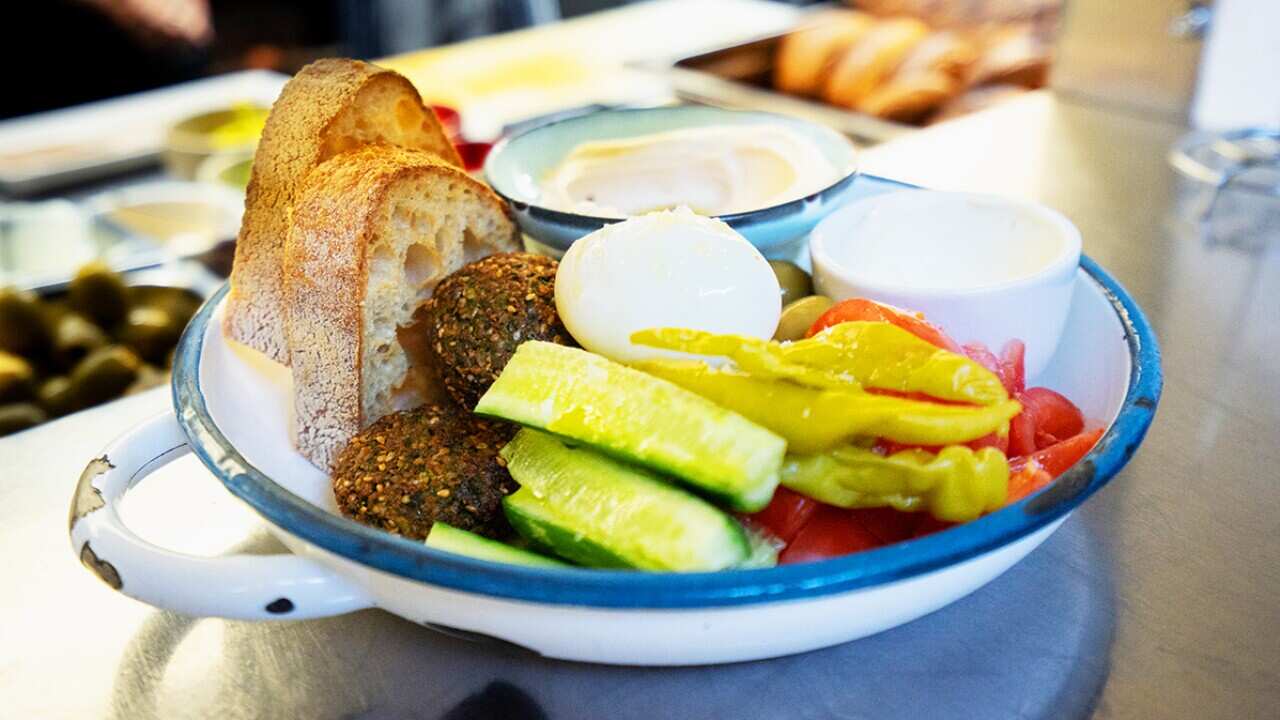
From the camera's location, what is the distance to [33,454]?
931mm

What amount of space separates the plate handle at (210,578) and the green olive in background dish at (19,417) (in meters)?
0.80

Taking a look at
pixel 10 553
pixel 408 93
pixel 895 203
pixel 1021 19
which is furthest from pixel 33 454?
pixel 1021 19

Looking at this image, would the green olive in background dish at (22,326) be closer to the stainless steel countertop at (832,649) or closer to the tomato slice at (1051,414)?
the stainless steel countertop at (832,649)

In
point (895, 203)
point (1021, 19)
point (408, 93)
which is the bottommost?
point (1021, 19)

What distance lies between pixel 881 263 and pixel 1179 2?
3.43 ft

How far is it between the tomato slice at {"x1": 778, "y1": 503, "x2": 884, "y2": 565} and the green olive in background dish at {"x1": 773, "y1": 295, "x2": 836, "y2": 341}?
24 cm

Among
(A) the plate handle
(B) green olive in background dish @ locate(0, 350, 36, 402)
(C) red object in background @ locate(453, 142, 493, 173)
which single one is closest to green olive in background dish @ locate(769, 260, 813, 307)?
(A) the plate handle

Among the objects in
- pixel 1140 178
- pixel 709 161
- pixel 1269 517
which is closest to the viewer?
pixel 1269 517

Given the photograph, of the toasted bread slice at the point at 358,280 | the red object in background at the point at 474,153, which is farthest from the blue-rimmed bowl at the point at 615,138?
the red object in background at the point at 474,153

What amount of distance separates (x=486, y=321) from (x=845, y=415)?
0.27 m

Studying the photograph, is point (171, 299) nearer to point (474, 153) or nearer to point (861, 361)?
A: point (474, 153)

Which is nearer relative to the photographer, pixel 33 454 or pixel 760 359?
pixel 760 359

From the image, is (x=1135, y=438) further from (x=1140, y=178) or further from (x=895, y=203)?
(x=1140, y=178)

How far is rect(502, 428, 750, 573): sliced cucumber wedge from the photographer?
1.81ft
